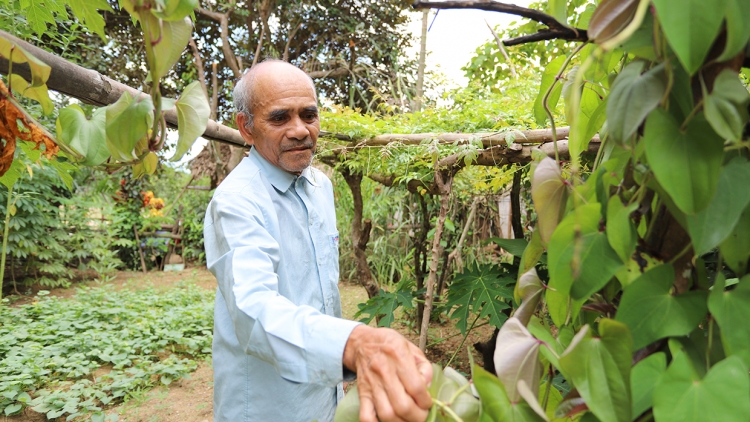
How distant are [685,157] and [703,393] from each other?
0.57ft

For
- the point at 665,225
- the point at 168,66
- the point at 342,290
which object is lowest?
the point at 342,290

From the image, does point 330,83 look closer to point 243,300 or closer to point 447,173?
point 447,173

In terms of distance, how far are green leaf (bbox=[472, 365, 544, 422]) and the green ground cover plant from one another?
2844 millimetres

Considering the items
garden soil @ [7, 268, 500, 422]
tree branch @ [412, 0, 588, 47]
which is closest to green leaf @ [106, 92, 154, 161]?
tree branch @ [412, 0, 588, 47]

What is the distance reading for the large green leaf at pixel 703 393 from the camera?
13.6 inches

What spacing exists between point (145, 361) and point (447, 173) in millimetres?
2465

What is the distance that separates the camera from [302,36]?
7852 millimetres

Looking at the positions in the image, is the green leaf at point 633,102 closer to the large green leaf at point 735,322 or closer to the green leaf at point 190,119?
the large green leaf at point 735,322

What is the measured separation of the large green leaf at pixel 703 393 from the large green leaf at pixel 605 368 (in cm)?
2

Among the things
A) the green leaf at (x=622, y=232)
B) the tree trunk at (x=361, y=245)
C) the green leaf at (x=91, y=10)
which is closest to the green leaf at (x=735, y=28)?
the green leaf at (x=622, y=232)

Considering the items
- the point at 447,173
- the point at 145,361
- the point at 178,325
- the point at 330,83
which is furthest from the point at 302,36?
the point at 447,173

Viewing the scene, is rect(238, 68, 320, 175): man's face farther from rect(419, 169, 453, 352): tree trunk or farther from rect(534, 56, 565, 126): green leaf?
rect(534, 56, 565, 126): green leaf

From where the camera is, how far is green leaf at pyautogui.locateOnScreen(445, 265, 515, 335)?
2141 millimetres

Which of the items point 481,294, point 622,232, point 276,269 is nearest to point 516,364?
point 622,232
